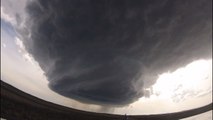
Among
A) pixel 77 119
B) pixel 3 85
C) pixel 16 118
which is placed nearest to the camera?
pixel 3 85

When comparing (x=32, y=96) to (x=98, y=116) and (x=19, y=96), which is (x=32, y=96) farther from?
(x=98, y=116)

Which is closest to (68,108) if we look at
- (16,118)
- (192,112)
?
(16,118)

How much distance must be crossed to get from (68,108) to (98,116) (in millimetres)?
2607

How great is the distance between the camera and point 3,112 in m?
9.83

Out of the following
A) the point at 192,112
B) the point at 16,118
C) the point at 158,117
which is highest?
the point at 192,112

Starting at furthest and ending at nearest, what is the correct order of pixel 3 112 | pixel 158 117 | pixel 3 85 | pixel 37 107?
1. pixel 158 117
2. pixel 37 107
3. pixel 3 112
4. pixel 3 85

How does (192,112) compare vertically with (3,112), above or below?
above

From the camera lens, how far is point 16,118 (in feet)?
34.3

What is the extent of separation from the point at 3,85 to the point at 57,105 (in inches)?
145

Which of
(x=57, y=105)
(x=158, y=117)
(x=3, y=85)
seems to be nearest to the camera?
(x=3, y=85)

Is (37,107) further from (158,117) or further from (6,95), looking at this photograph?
(158,117)

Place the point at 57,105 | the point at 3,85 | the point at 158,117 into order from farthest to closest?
the point at 158,117
the point at 57,105
the point at 3,85

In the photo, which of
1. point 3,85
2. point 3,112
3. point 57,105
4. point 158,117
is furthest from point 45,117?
point 158,117

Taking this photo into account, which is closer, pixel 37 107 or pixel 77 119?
pixel 37 107
